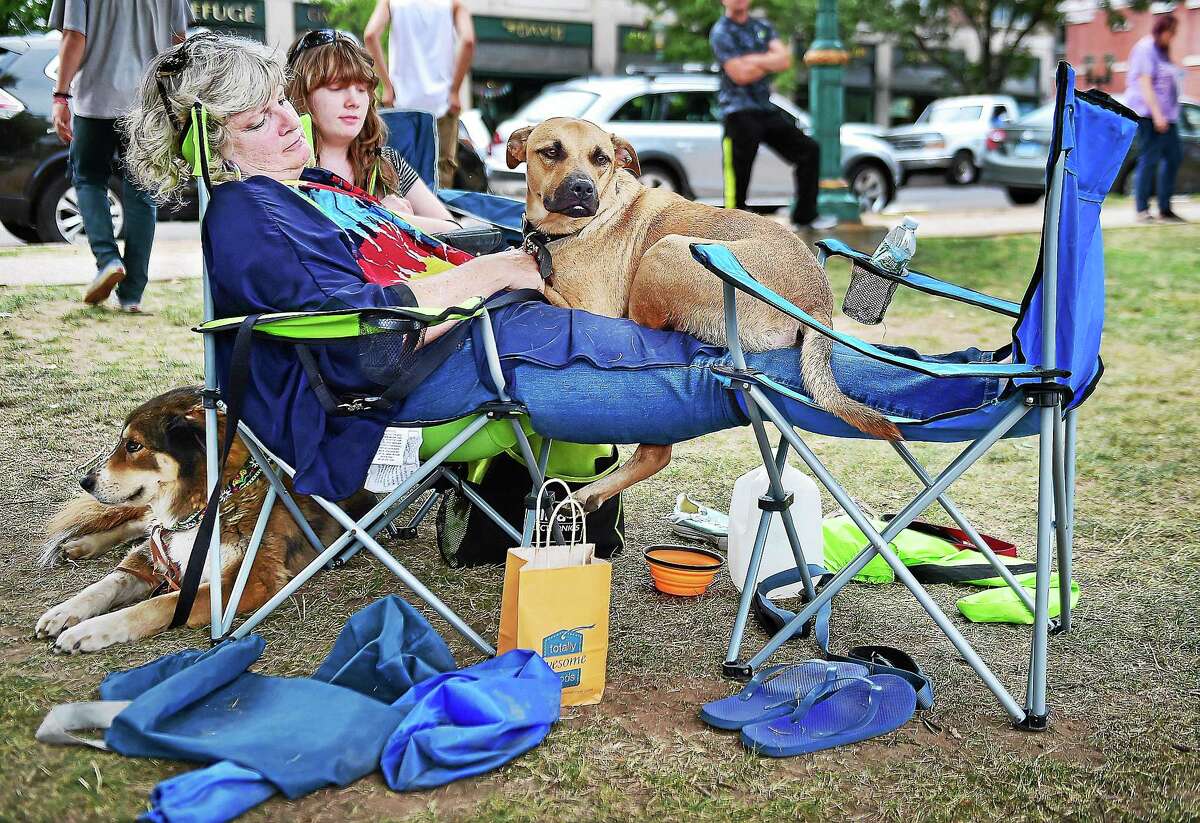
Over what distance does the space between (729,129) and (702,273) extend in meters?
5.38

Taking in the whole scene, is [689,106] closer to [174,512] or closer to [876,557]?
[876,557]

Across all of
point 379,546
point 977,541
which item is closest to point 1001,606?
point 977,541

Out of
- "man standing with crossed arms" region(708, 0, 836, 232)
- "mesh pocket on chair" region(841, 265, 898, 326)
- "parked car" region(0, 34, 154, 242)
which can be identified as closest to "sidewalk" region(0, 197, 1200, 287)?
"parked car" region(0, 34, 154, 242)

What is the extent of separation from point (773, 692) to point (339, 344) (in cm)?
127

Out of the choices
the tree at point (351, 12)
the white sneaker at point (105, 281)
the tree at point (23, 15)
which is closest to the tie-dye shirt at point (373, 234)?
the white sneaker at point (105, 281)

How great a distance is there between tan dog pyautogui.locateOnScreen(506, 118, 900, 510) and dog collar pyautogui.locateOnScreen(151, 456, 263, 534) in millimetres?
889

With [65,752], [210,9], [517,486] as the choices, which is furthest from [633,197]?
[210,9]

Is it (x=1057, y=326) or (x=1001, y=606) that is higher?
(x=1057, y=326)

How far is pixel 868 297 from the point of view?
318 centimetres

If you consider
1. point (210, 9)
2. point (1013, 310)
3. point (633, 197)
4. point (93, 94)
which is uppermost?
point (210, 9)

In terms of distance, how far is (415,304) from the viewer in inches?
107

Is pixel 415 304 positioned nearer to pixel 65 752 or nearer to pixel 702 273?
pixel 702 273

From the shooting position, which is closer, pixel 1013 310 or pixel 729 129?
pixel 1013 310

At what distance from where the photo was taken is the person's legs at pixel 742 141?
8.07 metres
